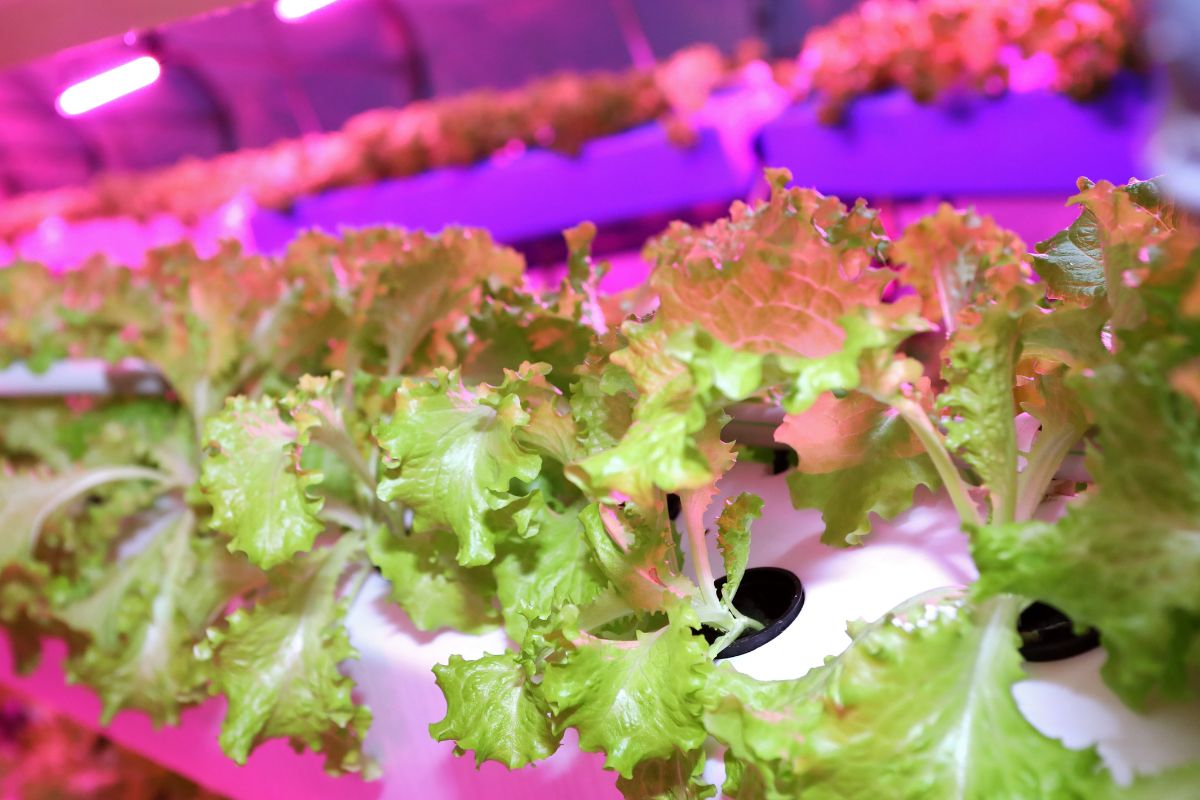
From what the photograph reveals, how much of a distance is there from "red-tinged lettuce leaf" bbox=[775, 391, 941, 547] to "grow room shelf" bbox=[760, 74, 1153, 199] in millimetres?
1197

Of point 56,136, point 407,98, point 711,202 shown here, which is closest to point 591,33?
point 407,98

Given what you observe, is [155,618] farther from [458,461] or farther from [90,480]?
[458,461]

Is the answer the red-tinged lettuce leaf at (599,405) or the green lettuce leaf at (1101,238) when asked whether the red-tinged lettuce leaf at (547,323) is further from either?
the green lettuce leaf at (1101,238)

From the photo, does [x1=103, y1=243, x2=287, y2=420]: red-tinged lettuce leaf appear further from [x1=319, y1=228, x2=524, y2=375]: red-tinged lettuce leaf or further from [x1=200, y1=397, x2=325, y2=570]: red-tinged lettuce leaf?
[x1=200, y1=397, x2=325, y2=570]: red-tinged lettuce leaf

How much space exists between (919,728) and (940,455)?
16cm

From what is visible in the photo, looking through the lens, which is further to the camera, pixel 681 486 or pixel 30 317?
pixel 30 317

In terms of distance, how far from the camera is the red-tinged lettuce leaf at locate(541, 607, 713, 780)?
51cm

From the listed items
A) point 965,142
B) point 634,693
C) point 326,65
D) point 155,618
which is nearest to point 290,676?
point 155,618

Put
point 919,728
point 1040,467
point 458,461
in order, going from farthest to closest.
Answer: point 458,461 → point 1040,467 → point 919,728

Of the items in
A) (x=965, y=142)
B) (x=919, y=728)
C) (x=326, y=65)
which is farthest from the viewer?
(x=326, y=65)

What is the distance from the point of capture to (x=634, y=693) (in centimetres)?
53

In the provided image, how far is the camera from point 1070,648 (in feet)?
1.59

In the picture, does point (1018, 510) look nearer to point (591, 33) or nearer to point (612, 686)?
point (612, 686)

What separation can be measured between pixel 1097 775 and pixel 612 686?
24 cm
